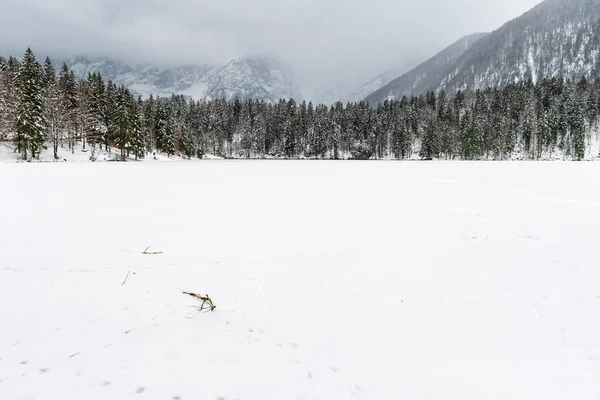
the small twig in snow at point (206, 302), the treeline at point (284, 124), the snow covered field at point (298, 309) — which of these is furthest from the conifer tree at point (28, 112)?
the small twig in snow at point (206, 302)

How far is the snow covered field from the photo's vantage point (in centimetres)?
465

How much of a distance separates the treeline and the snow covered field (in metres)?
55.7

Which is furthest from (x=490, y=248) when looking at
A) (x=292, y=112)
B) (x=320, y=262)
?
(x=292, y=112)

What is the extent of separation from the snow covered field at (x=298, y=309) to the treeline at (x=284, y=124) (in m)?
55.7

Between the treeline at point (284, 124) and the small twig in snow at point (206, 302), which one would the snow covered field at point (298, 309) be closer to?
the small twig in snow at point (206, 302)

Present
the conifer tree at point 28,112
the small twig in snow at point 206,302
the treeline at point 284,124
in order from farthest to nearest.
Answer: the treeline at point 284,124, the conifer tree at point 28,112, the small twig in snow at point 206,302

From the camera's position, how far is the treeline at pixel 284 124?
184ft

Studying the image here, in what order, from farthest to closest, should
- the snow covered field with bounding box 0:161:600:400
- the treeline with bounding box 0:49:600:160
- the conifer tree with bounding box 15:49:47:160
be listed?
the treeline with bounding box 0:49:600:160
the conifer tree with bounding box 15:49:47:160
the snow covered field with bounding box 0:161:600:400

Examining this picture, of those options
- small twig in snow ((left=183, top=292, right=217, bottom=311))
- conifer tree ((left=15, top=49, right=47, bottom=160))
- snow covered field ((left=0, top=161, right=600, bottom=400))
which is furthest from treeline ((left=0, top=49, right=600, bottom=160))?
small twig in snow ((left=183, top=292, right=217, bottom=311))

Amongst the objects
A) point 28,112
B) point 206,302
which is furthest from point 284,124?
point 206,302

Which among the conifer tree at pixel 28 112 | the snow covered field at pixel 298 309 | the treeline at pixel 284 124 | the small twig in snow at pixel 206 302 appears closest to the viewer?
the snow covered field at pixel 298 309

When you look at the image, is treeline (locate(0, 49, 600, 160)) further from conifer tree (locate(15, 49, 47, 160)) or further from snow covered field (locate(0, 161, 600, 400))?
snow covered field (locate(0, 161, 600, 400))

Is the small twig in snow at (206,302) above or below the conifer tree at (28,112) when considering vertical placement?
below

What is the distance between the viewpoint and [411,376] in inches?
191
